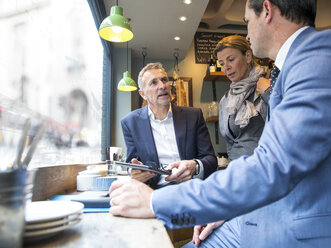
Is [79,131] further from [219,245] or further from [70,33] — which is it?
[219,245]

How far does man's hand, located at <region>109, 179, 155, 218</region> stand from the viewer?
2.33 feet

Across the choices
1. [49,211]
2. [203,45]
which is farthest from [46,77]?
[203,45]

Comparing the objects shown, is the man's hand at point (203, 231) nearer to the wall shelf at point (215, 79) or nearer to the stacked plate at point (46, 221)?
the stacked plate at point (46, 221)

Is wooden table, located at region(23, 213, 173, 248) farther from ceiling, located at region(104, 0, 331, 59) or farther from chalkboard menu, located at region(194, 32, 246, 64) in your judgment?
chalkboard menu, located at region(194, 32, 246, 64)

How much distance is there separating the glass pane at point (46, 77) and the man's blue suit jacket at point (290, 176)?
0.44m

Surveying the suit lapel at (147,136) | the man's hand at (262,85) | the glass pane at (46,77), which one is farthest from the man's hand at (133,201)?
the man's hand at (262,85)

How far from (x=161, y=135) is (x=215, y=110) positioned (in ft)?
8.87

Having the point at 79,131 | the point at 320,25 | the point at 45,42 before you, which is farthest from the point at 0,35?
the point at 320,25

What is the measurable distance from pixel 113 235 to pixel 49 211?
0.19m

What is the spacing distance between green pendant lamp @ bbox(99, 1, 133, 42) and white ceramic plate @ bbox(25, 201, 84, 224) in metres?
1.64

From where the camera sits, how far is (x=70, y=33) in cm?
220

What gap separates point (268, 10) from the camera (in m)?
0.98

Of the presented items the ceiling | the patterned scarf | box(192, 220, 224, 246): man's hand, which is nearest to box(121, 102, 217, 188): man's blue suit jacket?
the patterned scarf

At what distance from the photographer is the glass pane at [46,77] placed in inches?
26.5
